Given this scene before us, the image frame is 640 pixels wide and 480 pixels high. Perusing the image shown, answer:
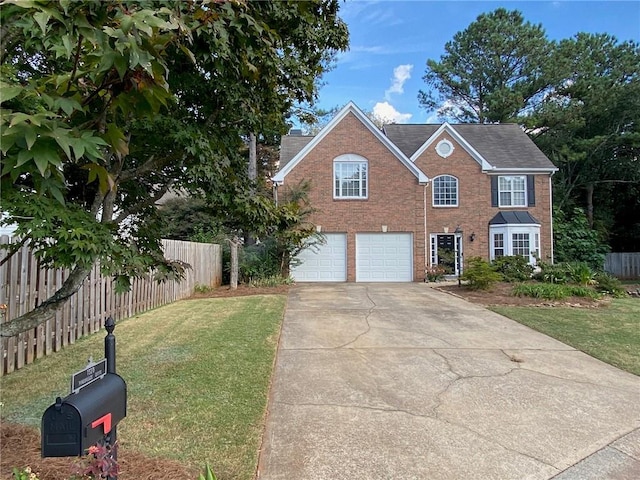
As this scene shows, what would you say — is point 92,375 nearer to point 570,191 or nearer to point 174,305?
point 174,305

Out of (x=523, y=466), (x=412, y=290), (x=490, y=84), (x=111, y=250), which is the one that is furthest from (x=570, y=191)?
(x=111, y=250)

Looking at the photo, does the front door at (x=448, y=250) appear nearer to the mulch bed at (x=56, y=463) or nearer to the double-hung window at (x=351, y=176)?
the double-hung window at (x=351, y=176)

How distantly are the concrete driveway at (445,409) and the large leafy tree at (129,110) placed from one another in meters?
1.88

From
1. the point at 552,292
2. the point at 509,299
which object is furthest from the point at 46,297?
the point at 552,292

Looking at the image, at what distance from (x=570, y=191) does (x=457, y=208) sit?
40.7 ft

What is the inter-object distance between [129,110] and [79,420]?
1391mm

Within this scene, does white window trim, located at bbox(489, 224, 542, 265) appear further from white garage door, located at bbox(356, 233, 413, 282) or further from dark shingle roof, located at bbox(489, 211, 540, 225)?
white garage door, located at bbox(356, 233, 413, 282)

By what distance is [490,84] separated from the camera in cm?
3294

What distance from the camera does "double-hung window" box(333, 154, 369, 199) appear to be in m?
19.2

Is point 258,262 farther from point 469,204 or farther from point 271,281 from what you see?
point 469,204

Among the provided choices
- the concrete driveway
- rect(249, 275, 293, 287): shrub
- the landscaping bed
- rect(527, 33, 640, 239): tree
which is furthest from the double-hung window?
rect(527, 33, 640, 239): tree

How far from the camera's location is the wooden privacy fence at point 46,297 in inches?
200

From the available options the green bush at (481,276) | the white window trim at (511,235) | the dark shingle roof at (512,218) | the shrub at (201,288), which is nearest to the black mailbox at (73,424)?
the shrub at (201,288)

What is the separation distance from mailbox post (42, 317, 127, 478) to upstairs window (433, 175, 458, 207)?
771 inches
